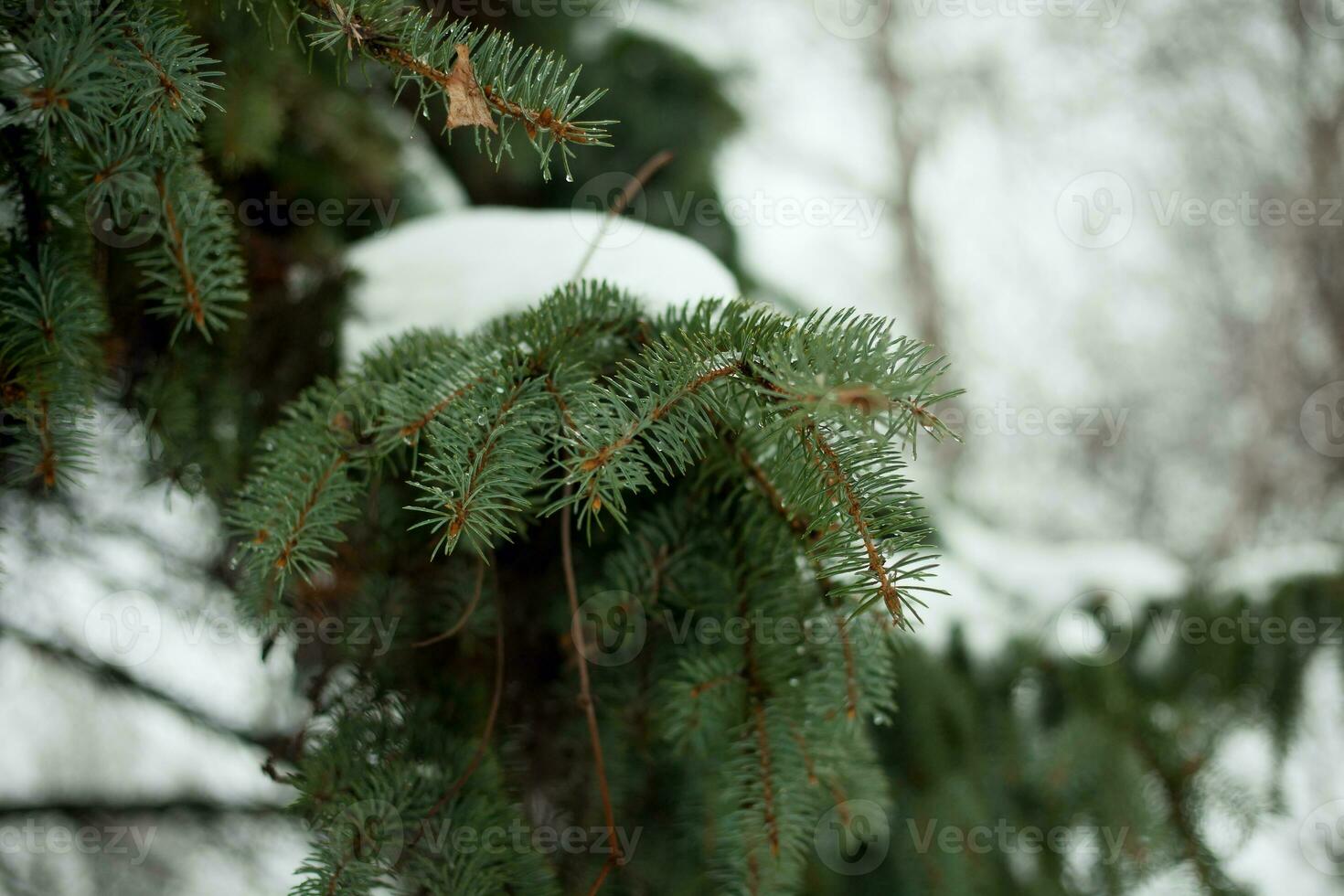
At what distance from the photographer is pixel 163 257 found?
0.50m

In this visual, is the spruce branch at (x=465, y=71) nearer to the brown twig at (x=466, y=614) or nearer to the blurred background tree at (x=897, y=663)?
the blurred background tree at (x=897, y=663)

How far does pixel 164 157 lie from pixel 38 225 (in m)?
0.09

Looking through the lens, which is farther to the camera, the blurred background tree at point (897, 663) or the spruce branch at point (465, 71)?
the blurred background tree at point (897, 663)

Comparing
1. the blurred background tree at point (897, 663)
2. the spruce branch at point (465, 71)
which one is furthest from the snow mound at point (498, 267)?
the spruce branch at point (465, 71)

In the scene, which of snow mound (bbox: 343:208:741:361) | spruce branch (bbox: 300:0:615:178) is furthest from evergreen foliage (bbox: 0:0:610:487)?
snow mound (bbox: 343:208:741:361)

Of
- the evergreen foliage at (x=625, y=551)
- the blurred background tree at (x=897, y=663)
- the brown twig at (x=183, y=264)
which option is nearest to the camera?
the evergreen foliage at (x=625, y=551)

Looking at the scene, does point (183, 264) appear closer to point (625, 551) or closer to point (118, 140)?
point (118, 140)

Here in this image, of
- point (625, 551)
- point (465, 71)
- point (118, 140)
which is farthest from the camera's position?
point (625, 551)

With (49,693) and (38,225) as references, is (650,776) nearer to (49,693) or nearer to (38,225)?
(38,225)

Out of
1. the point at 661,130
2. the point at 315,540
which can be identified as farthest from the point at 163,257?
the point at 661,130

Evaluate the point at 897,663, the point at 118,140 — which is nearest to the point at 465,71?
the point at 118,140

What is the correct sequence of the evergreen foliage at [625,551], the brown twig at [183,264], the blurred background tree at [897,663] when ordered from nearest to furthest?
the evergreen foliage at [625,551], the brown twig at [183,264], the blurred background tree at [897,663]

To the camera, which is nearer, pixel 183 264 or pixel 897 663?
pixel 183 264

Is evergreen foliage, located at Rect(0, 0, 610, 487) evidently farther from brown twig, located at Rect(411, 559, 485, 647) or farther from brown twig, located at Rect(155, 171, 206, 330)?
brown twig, located at Rect(411, 559, 485, 647)
